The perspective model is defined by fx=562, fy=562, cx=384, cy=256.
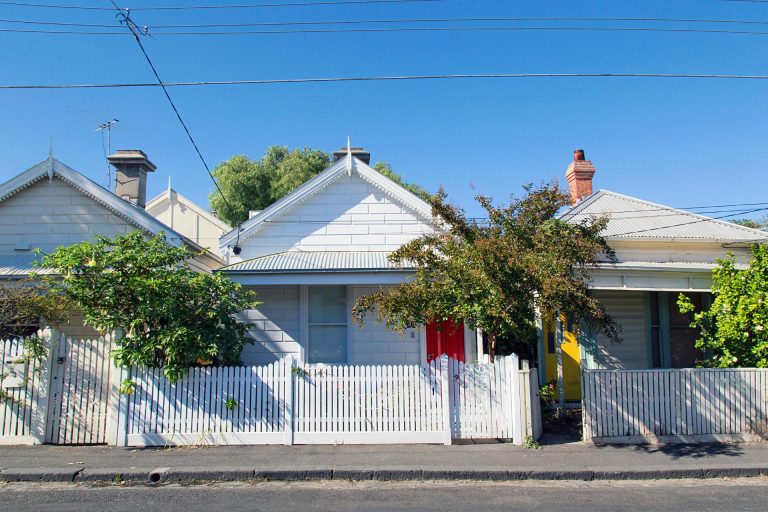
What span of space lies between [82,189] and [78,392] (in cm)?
529

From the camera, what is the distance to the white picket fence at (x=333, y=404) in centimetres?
862

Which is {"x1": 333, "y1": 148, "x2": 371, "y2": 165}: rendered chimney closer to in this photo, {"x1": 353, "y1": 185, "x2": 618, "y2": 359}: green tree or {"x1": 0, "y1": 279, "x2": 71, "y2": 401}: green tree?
{"x1": 353, "y1": 185, "x2": 618, "y2": 359}: green tree

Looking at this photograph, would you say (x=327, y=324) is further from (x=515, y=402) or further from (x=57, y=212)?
(x=57, y=212)

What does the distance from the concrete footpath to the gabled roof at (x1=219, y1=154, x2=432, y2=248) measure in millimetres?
5309

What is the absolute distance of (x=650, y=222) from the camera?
13398 millimetres

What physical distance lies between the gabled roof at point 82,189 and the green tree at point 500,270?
5.93m

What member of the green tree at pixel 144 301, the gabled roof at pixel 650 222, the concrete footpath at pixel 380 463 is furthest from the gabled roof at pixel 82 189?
the gabled roof at pixel 650 222

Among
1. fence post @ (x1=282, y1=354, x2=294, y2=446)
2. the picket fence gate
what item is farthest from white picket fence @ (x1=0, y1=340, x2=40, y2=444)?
fence post @ (x1=282, y1=354, x2=294, y2=446)

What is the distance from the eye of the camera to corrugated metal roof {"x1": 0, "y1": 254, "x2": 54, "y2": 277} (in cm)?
1084

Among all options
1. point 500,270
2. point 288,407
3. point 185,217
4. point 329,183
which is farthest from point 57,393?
point 185,217

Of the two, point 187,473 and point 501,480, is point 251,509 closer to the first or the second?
point 187,473

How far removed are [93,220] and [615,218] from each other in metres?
12.1

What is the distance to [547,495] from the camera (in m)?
6.67

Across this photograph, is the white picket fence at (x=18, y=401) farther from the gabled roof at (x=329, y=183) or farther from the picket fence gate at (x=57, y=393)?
the gabled roof at (x=329, y=183)
